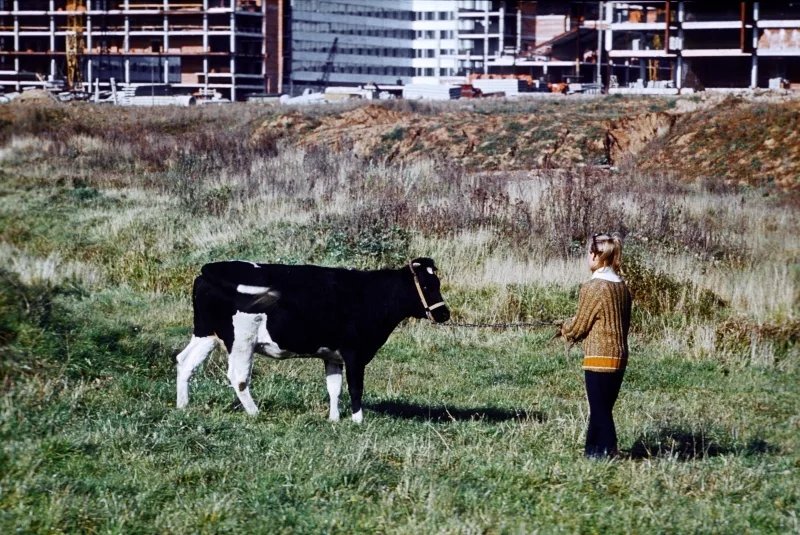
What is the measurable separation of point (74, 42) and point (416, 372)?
117445 mm

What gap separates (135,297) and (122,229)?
19.0 ft

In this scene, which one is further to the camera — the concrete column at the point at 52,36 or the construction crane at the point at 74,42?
the concrete column at the point at 52,36

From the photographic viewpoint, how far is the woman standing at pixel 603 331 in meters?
9.31

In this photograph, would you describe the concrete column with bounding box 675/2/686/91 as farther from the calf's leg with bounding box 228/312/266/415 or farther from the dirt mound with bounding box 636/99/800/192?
the calf's leg with bounding box 228/312/266/415

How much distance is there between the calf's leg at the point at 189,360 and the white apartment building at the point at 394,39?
12635cm

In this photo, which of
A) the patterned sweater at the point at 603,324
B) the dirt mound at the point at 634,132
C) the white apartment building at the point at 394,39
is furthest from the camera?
the white apartment building at the point at 394,39

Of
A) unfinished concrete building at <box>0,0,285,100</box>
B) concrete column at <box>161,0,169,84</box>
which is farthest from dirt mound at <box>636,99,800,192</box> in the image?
concrete column at <box>161,0,169,84</box>

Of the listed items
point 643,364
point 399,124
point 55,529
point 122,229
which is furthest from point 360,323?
point 399,124

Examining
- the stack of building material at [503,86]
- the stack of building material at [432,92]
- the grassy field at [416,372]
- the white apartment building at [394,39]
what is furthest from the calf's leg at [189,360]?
the white apartment building at [394,39]

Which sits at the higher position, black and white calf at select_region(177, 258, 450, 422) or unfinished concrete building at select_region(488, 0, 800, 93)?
unfinished concrete building at select_region(488, 0, 800, 93)

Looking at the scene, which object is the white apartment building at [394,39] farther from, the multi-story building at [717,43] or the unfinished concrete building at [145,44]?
the multi-story building at [717,43]

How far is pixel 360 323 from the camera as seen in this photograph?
35.0 feet

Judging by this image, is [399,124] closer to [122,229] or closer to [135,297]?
[122,229]

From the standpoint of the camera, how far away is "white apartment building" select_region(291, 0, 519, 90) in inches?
5541
